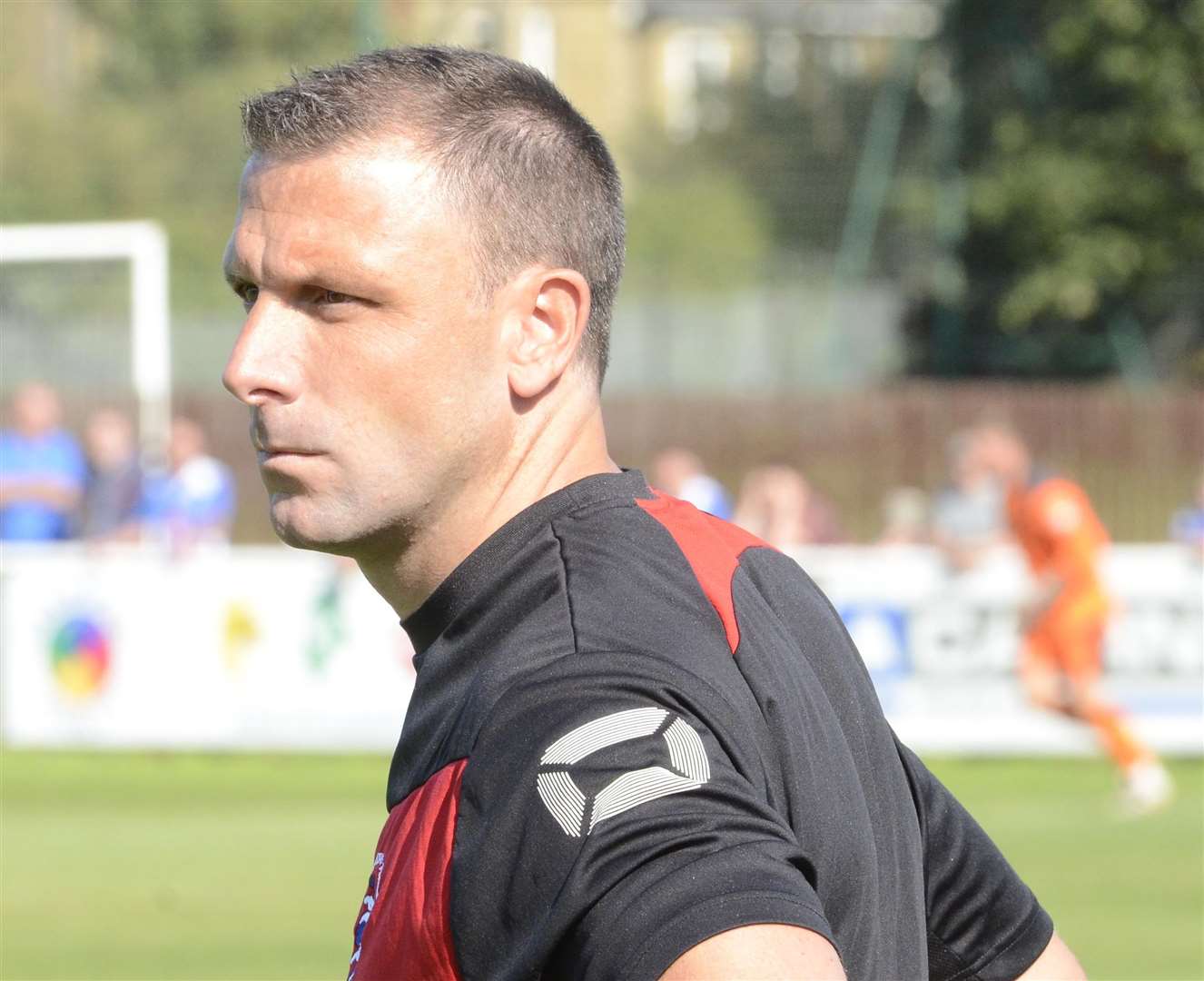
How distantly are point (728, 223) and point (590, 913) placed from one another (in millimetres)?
25706

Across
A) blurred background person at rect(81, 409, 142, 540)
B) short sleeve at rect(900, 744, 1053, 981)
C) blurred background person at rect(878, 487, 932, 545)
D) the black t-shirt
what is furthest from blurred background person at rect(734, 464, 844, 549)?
the black t-shirt

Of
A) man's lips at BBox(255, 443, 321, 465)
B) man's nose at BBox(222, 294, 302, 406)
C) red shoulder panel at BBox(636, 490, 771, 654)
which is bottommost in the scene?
red shoulder panel at BBox(636, 490, 771, 654)

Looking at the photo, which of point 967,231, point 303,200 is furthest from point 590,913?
point 967,231

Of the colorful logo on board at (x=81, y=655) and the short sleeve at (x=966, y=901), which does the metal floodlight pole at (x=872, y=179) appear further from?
the short sleeve at (x=966, y=901)

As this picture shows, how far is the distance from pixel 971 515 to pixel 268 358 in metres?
11.5

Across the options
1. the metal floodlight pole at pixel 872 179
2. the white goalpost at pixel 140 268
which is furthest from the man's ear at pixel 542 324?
the metal floodlight pole at pixel 872 179

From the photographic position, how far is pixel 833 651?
1947 mm

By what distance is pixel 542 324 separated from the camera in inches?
74.3

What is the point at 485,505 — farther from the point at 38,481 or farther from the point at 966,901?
the point at 38,481

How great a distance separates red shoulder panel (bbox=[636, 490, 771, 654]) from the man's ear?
160 mm

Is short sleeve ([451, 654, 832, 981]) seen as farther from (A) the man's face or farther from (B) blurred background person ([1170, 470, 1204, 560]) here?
(B) blurred background person ([1170, 470, 1204, 560])

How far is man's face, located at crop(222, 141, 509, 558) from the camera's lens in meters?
1.79

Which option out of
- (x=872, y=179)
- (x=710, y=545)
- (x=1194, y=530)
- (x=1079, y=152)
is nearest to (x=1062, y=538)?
(x=1194, y=530)

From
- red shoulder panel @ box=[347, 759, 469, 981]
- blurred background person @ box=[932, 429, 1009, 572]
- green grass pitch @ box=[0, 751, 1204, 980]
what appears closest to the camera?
red shoulder panel @ box=[347, 759, 469, 981]
